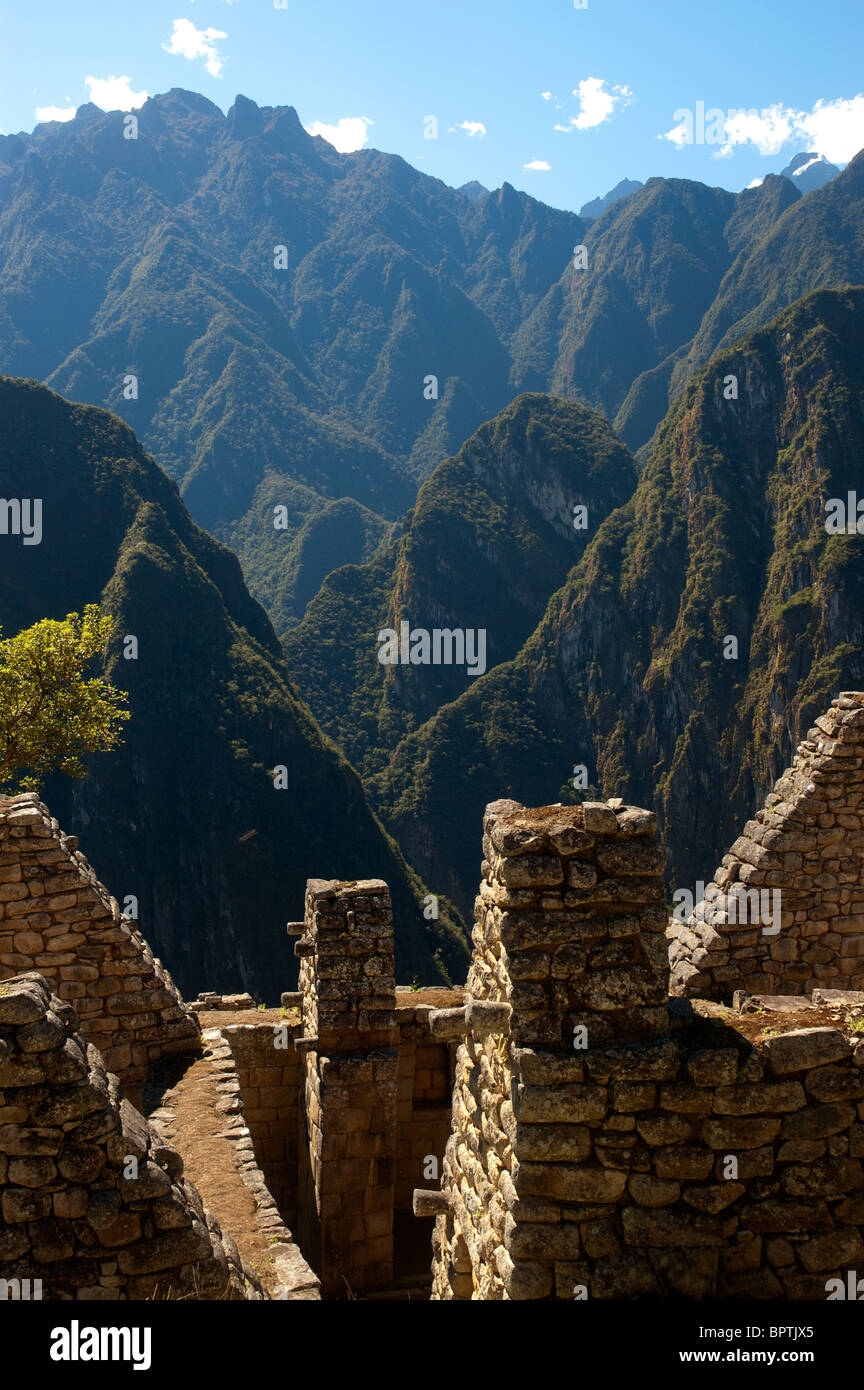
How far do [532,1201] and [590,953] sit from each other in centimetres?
102

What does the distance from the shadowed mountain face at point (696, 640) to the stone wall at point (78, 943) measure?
358 feet

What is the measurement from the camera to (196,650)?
9619cm

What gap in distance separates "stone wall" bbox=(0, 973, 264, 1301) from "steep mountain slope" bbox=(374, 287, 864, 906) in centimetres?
11362

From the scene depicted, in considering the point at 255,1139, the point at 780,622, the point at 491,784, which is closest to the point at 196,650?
the point at 491,784

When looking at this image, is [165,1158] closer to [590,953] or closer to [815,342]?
[590,953]

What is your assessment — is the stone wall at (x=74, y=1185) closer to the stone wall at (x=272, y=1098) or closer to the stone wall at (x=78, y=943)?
the stone wall at (x=78, y=943)

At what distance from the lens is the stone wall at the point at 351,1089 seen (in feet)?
26.0

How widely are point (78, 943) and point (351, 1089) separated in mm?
2385

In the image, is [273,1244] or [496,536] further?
[496,536]

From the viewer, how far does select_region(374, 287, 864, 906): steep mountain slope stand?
119 meters

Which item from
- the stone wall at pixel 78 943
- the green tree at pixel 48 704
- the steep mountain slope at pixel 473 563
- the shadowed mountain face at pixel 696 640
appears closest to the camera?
the stone wall at pixel 78 943
